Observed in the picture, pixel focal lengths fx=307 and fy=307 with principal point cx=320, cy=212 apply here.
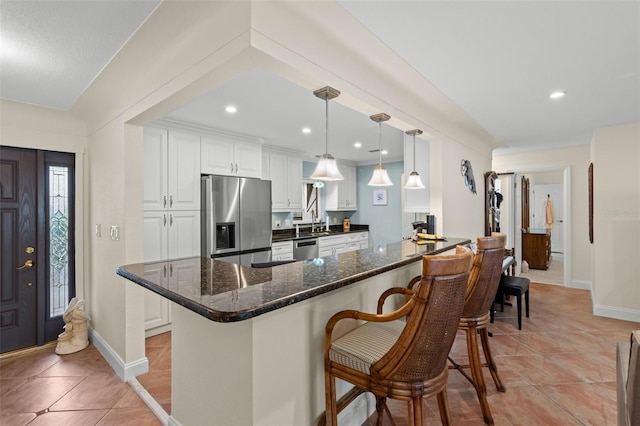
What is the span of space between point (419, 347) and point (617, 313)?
4.27 meters

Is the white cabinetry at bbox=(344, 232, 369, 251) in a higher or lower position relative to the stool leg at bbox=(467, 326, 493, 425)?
higher

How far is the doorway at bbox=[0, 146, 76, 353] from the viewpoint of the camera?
9.52ft

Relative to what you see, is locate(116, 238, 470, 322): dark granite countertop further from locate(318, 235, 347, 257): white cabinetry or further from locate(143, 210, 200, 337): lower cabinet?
locate(318, 235, 347, 257): white cabinetry

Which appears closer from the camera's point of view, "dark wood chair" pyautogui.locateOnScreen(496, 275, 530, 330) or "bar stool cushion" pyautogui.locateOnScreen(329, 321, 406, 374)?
"bar stool cushion" pyautogui.locateOnScreen(329, 321, 406, 374)

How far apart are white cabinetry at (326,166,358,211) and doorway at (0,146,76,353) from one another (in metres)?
3.99

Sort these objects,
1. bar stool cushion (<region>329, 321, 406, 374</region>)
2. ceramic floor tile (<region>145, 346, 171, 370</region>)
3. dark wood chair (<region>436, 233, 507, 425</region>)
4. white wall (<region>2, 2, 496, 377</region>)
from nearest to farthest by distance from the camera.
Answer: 1. bar stool cushion (<region>329, 321, 406, 374</region>)
2. white wall (<region>2, 2, 496, 377</region>)
3. dark wood chair (<region>436, 233, 507, 425</region>)
4. ceramic floor tile (<region>145, 346, 171, 370</region>)

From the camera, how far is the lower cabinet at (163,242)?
326cm

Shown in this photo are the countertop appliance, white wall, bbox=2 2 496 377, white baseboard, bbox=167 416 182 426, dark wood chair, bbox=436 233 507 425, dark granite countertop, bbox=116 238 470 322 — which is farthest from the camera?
the countertop appliance

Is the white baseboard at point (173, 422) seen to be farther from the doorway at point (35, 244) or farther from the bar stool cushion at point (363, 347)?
the doorway at point (35, 244)

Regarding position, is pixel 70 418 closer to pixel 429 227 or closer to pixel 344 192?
pixel 429 227

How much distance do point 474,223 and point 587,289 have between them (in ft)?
8.97

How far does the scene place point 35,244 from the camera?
3041mm

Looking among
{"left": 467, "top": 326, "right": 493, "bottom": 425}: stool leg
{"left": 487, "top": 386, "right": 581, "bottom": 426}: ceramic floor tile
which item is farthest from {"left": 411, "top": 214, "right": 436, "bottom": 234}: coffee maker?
{"left": 487, "top": 386, "right": 581, "bottom": 426}: ceramic floor tile

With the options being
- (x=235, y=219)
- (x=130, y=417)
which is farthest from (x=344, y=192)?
(x=130, y=417)
